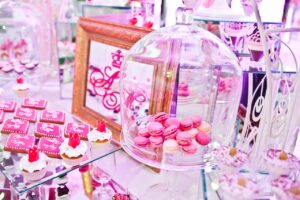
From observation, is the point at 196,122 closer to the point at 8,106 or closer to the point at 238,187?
the point at 238,187

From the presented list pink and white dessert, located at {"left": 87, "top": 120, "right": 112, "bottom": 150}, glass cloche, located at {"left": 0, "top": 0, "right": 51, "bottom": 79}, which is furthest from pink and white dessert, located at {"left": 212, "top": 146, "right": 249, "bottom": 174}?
glass cloche, located at {"left": 0, "top": 0, "right": 51, "bottom": 79}

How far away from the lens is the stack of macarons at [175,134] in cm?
96

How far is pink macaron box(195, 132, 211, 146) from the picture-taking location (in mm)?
997

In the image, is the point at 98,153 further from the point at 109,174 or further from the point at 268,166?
the point at 268,166

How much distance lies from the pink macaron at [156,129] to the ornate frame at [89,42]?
0.93ft

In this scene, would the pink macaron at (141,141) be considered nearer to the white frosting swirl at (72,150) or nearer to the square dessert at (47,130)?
the white frosting swirl at (72,150)

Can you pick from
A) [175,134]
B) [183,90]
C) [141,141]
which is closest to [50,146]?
[141,141]

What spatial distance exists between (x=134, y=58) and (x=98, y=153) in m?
0.36

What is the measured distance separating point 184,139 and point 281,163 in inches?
10.7

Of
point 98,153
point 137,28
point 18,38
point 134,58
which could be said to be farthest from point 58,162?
point 18,38

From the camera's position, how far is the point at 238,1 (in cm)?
118

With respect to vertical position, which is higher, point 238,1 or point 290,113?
point 238,1

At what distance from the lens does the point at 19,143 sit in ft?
3.67

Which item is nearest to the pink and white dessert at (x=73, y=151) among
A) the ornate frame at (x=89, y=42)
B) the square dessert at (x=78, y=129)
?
the square dessert at (x=78, y=129)
